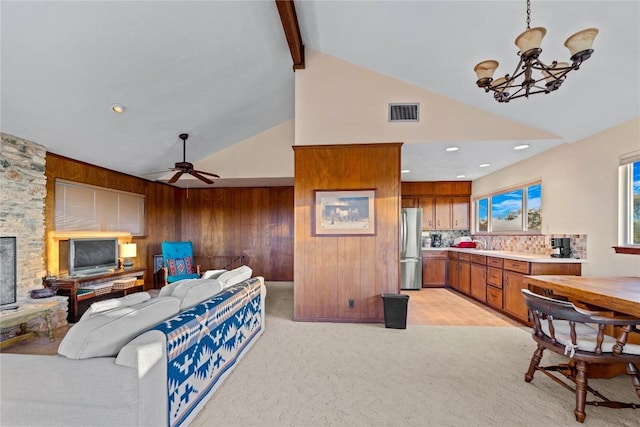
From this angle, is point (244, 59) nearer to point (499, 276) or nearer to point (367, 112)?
point (367, 112)

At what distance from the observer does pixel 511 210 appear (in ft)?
17.7

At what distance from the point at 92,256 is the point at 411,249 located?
18.5ft

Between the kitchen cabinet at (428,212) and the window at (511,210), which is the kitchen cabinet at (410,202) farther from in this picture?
the window at (511,210)

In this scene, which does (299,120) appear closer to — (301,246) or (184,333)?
(301,246)

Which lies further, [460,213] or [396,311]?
[460,213]

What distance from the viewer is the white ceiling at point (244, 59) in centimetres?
260

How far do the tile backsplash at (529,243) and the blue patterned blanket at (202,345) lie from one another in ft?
13.1

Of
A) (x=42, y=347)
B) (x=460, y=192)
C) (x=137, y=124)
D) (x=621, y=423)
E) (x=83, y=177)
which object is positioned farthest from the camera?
(x=460, y=192)

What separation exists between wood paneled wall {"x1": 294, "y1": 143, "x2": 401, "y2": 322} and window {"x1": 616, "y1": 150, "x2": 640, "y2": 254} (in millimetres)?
2300

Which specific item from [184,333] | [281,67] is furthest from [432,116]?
[184,333]

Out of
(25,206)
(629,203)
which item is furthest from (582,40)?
(25,206)

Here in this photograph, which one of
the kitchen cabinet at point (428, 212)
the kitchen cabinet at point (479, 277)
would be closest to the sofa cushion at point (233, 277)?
the kitchen cabinet at point (479, 277)

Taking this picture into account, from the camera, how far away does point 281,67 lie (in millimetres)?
4441

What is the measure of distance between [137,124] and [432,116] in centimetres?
413
